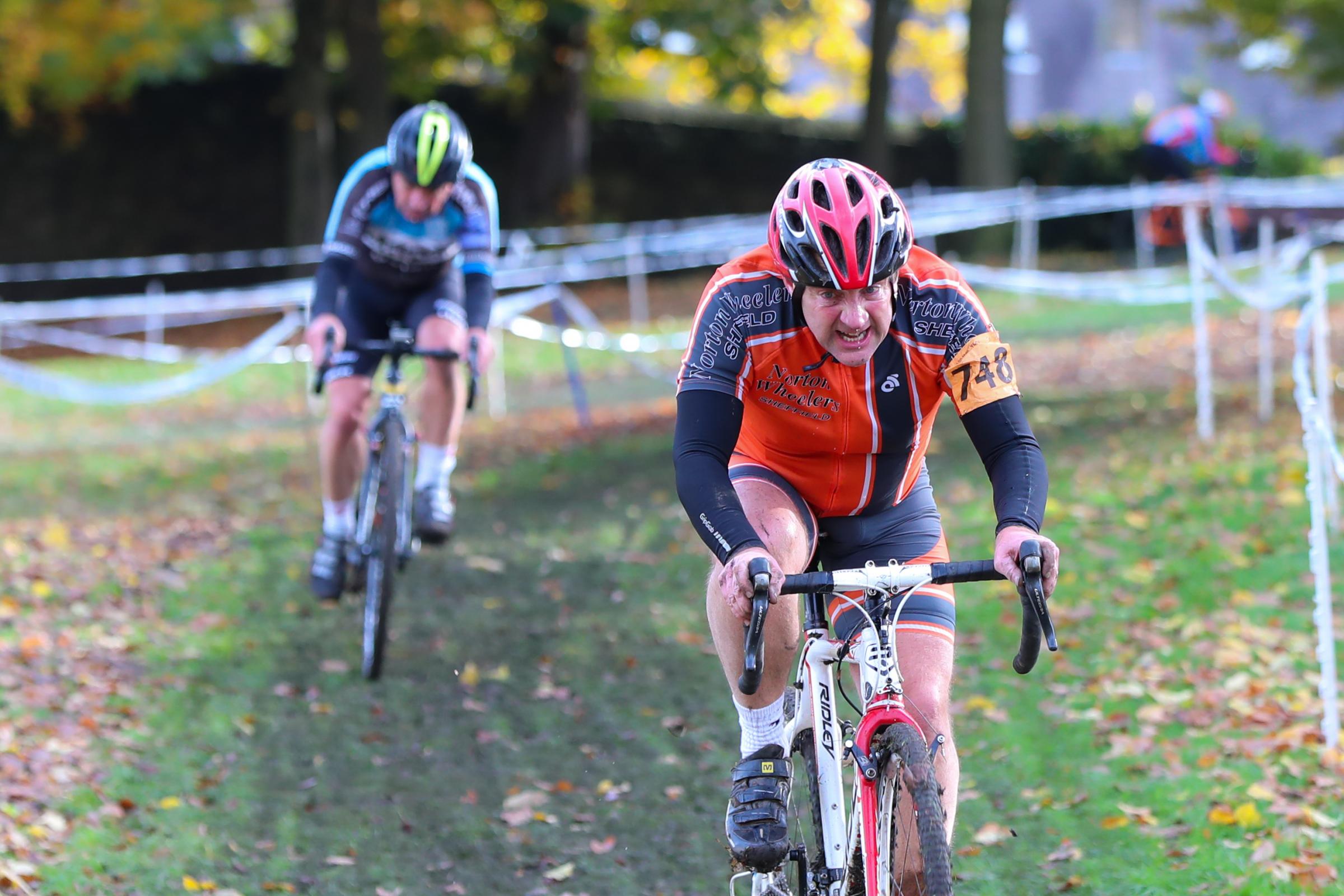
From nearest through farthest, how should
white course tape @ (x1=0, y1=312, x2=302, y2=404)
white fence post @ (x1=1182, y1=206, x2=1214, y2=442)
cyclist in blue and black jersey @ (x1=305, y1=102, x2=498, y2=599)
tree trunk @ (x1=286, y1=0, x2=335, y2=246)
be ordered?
cyclist in blue and black jersey @ (x1=305, y1=102, x2=498, y2=599)
white fence post @ (x1=1182, y1=206, x2=1214, y2=442)
white course tape @ (x1=0, y1=312, x2=302, y2=404)
tree trunk @ (x1=286, y1=0, x2=335, y2=246)

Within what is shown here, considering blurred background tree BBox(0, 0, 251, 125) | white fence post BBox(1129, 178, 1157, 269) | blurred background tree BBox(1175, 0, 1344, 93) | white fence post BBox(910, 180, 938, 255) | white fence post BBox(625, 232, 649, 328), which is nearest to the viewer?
white fence post BBox(910, 180, 938, 255)

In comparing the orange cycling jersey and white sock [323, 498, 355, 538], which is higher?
the orange cycling jersey

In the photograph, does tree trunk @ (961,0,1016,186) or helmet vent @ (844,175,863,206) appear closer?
helmet vent @ (844,175,863,206)

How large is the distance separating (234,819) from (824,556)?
2595 mm

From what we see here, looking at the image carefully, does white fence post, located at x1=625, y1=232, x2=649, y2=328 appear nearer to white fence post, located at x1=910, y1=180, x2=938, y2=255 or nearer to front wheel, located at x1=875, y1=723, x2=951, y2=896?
white fence post, located at x1=910, y1=180, x2=938, y2=255

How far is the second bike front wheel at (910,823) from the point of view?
312cm

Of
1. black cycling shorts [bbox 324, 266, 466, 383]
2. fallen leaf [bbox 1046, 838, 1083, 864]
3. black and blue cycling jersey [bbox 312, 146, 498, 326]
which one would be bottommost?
fallen leaf [bbox 1046, 838, 1083, 864]

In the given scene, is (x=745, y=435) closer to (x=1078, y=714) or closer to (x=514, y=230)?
(x=1078, y=714)

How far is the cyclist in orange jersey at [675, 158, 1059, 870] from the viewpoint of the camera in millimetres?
3590

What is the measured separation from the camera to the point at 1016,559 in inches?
130

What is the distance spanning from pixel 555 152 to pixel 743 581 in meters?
25.8

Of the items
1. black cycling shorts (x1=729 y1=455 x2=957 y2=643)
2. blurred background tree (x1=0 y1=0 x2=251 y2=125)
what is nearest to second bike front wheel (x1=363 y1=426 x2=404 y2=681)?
black cycling shorts (x1=729 y1=455 x2=957 y2=643)

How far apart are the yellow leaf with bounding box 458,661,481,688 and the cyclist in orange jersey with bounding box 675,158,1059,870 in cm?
307

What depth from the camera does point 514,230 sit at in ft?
91.4
